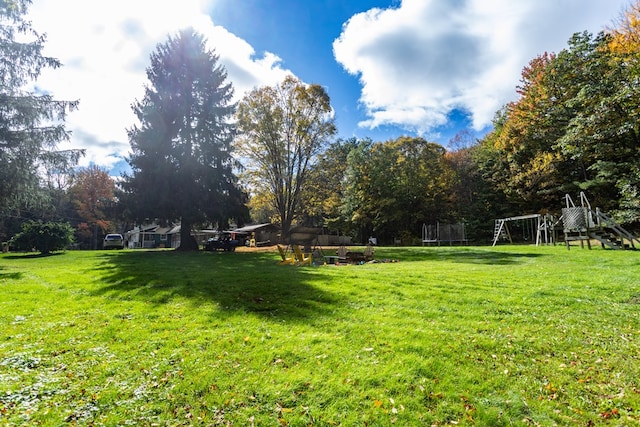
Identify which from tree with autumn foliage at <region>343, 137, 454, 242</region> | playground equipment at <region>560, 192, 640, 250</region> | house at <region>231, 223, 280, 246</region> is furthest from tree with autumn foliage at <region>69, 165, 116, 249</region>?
playground equipment at <region>560, 192, 640, 250</region>

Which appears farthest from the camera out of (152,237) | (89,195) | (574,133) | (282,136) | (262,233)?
(152,237)

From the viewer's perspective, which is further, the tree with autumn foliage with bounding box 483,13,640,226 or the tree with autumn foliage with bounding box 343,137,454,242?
the tree with autumn foliage with bounding box 343,137,454,242

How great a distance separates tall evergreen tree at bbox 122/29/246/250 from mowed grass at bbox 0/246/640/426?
15.2m

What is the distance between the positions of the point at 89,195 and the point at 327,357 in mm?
52875

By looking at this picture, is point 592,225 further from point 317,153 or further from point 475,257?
point 317,153

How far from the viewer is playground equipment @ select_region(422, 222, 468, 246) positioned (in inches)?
1171

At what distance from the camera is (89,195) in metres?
46.2

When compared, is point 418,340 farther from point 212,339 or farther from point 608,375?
point 212,339

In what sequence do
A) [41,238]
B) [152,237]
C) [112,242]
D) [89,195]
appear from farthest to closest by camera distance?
[152,237] < [89,195] < [112,242] < [41,238]

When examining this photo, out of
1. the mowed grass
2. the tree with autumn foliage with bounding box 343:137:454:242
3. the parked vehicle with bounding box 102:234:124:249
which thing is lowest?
the mowed grass

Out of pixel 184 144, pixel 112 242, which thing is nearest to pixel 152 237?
pixel 112 242

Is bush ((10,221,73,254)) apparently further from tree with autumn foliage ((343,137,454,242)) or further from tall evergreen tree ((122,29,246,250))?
tree with autumn foliage ((343,137,454,242))

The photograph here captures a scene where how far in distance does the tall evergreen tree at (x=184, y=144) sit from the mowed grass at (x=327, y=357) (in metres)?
15.2

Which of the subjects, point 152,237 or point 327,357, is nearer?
point 327,357
